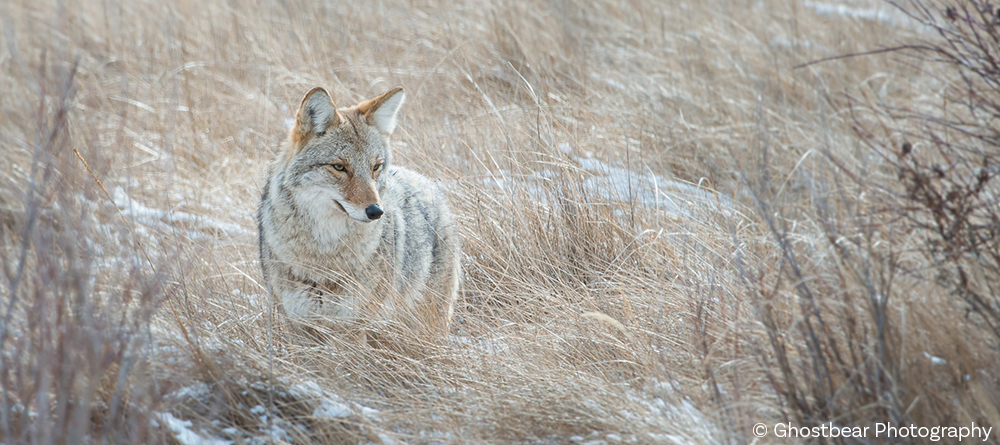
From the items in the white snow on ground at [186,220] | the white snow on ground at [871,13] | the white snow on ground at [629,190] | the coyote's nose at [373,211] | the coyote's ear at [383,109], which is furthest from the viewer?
the white snow on ground at [871,13]

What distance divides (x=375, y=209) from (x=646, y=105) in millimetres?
3473

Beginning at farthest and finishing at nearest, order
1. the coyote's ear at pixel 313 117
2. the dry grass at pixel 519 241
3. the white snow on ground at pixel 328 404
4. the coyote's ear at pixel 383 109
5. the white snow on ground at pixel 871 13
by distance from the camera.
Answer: the white snow on ground at pixel 871 13
the coyote's ear at pixel 383 109
the coyote's ear at pixel 313 117
the white snow on ground at pixel 328 404
the dry grass at pixel 519 241

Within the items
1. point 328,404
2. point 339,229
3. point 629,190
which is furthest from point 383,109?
point 328,404

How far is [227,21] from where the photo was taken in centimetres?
821

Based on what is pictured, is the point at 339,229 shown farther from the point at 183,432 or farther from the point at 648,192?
the point at 648,192

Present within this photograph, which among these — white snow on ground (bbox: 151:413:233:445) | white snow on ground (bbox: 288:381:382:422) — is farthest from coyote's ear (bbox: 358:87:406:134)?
white snow on ground (bbox: 151:413:233:445)

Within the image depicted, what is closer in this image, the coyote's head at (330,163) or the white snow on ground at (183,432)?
the white snow on ground at (183,432)

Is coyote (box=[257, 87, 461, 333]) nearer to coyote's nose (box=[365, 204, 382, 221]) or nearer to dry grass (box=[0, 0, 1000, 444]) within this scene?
coyote's nose (box=[365, 204, 382, 221])

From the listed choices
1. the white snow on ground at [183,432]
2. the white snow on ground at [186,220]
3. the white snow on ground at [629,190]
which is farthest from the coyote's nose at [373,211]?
the white snow on ground at [186,220]

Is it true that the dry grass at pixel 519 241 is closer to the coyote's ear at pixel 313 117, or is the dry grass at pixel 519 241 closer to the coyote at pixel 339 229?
the coyote at pixel 339 229

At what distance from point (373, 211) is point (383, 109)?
0.77 m

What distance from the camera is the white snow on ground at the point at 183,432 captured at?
263cm

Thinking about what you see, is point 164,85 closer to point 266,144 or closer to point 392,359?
point 266,144

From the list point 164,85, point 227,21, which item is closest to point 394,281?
point 164,85
